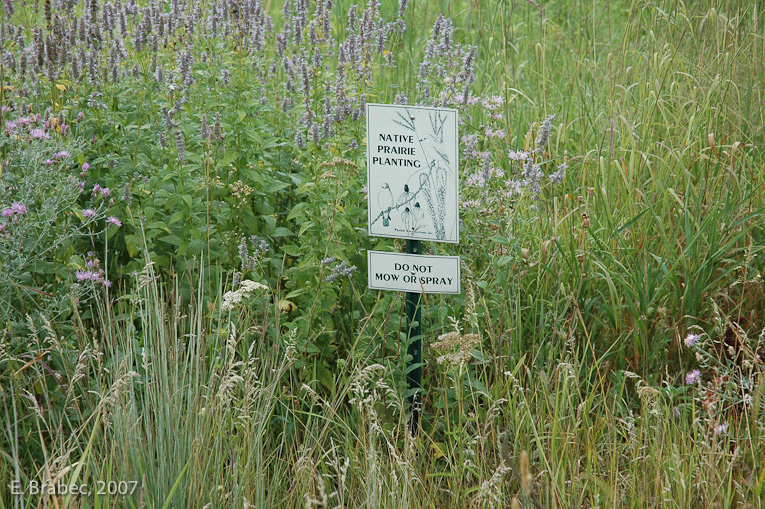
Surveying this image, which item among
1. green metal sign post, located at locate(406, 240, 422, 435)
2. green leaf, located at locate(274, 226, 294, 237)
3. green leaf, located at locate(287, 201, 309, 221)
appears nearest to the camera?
green metal sign post, located at locate(406, 240, 422, 435)

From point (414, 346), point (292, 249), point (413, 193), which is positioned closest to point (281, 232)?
point (292, 249)

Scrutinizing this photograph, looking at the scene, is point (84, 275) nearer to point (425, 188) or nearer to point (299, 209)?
point (299, 209)

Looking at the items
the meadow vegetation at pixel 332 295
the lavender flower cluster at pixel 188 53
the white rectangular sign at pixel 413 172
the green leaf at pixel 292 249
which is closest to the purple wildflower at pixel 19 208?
the meadow vegetation at pixel 332 295

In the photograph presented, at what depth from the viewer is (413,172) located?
2.93 meters

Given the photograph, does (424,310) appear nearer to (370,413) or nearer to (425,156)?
(425,156)

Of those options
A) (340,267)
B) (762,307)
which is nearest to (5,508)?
(340,267)

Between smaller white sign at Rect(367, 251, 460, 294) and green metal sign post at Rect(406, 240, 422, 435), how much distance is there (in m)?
0.06

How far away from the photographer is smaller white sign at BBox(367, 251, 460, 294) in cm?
291

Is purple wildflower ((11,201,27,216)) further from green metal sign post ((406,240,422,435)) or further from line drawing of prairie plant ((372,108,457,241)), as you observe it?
green metal sign post ((406,240,422,435))

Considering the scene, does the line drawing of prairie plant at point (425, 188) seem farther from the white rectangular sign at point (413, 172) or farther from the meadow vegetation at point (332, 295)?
the meadow vegetation at point (332, 295)

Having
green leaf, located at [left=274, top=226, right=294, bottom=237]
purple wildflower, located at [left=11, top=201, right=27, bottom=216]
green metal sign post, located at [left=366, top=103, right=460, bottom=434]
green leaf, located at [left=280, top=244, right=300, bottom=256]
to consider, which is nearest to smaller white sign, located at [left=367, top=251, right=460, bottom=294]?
green metal sign post, located at [left=366, top=103, right=460, bottom=434]

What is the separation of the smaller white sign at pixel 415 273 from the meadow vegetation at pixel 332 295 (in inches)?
5.8

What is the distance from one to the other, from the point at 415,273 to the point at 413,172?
407 mm

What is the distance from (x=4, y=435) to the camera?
8.57ft
